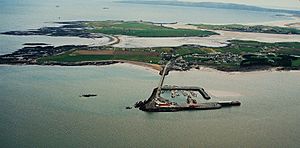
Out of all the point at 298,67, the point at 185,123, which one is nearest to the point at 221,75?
the point at 298,67

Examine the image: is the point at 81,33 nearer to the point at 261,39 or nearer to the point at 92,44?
the point at 92,44

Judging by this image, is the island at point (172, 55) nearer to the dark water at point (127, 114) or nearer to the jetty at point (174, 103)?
the dark water at point (127, 114)

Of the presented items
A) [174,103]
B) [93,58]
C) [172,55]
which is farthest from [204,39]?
[174,103]

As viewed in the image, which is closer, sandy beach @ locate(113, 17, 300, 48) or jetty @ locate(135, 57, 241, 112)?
jetty @ locate(135, 57, 241, 112)

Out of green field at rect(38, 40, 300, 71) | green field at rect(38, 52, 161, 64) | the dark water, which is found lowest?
the dark water

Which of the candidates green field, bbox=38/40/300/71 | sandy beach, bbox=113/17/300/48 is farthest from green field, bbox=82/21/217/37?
green field, bbox=38/40/300/71

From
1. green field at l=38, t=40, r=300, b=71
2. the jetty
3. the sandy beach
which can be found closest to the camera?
the jetty

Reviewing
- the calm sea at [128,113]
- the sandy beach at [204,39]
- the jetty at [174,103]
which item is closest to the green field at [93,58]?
the calm sea at [128,113]

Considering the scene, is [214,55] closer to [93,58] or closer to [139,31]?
[93,58]

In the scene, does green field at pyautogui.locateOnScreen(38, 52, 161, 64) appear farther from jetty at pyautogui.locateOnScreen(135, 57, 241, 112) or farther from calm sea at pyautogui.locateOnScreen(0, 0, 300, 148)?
jetty at pyautogui.locateOnScreen(135, 57, 241, 112)

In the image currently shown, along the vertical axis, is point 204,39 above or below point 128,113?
above
